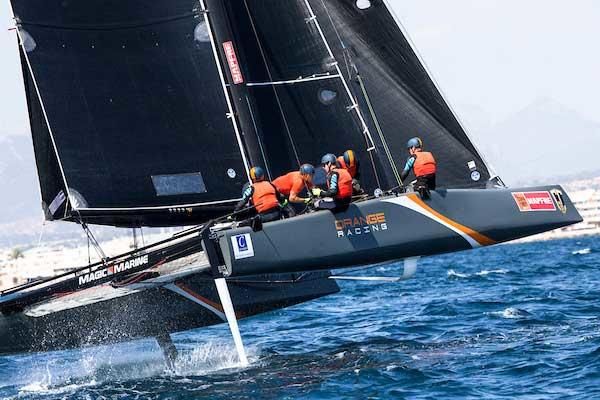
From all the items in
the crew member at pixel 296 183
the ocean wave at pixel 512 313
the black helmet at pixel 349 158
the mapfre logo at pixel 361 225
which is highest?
the black helmet at pixel 349 158

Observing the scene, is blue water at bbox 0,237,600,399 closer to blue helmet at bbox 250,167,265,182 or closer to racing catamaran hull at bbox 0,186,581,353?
racing catamaran hull at bbox 0,186,581,353

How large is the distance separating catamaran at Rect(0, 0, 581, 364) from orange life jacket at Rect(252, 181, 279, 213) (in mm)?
1335

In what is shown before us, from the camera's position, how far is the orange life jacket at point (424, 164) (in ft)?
41.6

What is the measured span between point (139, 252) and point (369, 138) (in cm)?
331

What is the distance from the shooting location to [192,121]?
14.6 meters

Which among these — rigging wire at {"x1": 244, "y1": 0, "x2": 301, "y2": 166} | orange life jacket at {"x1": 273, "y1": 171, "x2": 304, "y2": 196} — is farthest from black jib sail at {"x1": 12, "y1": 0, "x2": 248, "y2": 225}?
orange life jacket at {"x1": 273, "y1": 171, "x2": 304, "y2": 196}

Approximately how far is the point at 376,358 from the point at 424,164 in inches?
89.3

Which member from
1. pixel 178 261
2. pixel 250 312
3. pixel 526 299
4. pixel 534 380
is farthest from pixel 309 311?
pixel 534 380

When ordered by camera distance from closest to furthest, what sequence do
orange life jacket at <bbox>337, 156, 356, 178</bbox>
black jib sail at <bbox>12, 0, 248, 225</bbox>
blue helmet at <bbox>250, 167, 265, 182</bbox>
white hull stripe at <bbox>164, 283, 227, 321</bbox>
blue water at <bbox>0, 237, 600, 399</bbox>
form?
blue water at <bbox>0, 237, 600, 399</bbox>
blue helmet at <bbox>250, 167, 265, 182</bbox>
orange life jacket at <bbox>337, 156, 356, 178</bbox>
white hull stripe at <bbox>164, 283, 227, 321</bbox>
black jib sail at <bbox>12, 0, 248, 225</bbox>

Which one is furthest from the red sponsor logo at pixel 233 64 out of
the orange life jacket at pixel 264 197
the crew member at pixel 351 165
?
the orange life jacket at pixel 264 197

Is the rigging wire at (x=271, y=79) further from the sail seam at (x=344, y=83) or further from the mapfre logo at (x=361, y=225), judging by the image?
the mapfre logo at (x=361, y=225)

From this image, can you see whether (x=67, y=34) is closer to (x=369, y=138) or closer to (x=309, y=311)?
(x=369, y=138)

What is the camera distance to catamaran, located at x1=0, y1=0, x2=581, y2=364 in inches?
559

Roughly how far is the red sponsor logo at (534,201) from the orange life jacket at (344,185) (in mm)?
1971
